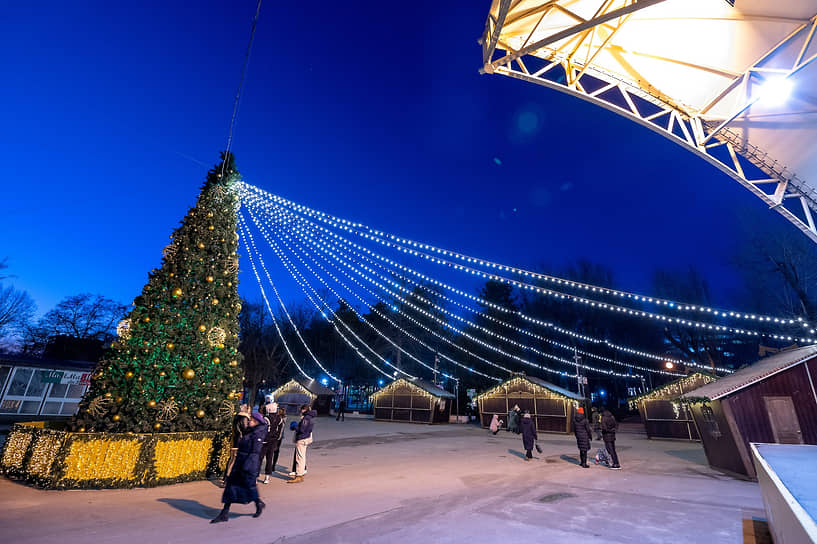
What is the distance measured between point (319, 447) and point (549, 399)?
1562 centimetres

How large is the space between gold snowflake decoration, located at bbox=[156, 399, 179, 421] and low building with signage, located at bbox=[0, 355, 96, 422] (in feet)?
40.2

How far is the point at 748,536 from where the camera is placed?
94.4 inches

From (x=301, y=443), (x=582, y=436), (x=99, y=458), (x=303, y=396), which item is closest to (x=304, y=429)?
(x=301, y=443)

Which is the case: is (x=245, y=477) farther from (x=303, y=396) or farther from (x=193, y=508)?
(x=303, y=396)

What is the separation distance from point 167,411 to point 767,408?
13.5m

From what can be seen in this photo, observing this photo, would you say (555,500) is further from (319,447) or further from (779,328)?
(779,328)

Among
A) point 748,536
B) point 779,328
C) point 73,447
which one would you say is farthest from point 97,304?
point 779,328

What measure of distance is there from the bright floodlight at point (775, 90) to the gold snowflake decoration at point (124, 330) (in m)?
12.7

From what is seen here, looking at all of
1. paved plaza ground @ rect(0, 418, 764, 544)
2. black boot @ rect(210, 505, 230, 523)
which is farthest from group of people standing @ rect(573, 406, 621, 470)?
black boot @ rect(210, 505, 230, 523)

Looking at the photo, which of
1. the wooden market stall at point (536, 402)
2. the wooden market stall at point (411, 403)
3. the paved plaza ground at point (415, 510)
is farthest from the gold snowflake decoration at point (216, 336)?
the wooden market stall at point (411, 403)

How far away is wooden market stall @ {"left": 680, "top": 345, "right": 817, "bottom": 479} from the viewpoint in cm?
830

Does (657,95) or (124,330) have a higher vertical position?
(657,95)

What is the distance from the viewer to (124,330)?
680 cm

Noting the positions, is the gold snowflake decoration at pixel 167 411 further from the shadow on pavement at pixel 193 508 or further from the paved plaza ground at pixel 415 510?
the shadow on pavement at pixel 193 508
